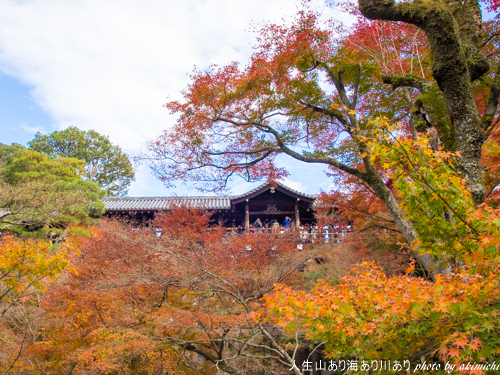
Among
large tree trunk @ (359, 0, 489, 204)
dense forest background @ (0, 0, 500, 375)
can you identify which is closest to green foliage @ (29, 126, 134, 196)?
dense forest background @ (0, 0, 500, 375)

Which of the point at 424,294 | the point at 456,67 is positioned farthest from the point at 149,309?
the point at 456,67

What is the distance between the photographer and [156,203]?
17812 mm

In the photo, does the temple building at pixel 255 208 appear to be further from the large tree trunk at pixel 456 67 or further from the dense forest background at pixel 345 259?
the large tree trunk at pixel 456 67

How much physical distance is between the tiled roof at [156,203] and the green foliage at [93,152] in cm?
777

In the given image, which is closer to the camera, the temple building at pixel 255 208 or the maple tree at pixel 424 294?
the maple tree at pixel 424 294

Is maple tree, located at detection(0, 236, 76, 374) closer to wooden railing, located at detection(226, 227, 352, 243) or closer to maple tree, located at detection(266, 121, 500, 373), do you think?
maple tree, located at detection(266, 121, 500, 373)

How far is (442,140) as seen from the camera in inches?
178

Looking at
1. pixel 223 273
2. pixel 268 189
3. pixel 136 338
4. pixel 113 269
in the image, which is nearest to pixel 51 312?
pixel 113 269

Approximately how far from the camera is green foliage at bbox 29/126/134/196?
24.7 meters

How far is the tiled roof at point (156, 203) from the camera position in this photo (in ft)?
52.5

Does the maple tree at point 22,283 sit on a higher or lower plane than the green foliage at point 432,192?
lower

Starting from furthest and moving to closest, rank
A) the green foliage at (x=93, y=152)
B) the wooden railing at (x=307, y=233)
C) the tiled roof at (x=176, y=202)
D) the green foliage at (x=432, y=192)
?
the green foliage at (x=93, y=152) → the tiled roof at (x=176, y=202) → the wooden railing at (x=307, y=233) → the green foliage at (x=432, y=192)

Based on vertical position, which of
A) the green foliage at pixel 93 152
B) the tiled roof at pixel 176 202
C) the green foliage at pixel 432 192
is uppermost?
the green foliage at pixel 93 152

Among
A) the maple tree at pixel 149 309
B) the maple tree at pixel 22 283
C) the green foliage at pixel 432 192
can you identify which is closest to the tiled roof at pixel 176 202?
the maple tree at pixel 149 309
